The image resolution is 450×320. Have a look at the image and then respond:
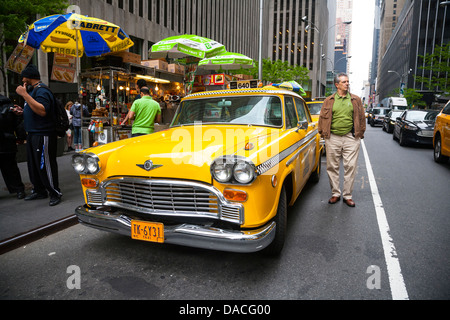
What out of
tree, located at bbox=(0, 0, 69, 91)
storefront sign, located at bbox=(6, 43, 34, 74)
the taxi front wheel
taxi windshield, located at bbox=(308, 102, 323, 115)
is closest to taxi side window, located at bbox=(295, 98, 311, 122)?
the taxi front wheel

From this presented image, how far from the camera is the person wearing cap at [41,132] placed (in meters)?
4.81

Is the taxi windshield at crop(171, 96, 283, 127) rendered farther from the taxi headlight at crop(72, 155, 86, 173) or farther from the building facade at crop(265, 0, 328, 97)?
the building facade at crop(265, 0, 328, 97)

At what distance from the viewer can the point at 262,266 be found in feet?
10.4

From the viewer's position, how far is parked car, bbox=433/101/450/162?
819 centimetres

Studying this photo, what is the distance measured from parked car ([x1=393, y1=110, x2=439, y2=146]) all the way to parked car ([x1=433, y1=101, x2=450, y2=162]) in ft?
9.79

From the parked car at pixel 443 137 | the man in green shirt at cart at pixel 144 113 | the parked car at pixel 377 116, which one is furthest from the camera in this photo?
the parked car at pixel 377 116

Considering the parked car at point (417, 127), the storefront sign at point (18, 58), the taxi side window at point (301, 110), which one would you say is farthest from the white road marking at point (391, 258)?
the parked car at point (417, 127)

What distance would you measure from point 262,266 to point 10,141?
460cm

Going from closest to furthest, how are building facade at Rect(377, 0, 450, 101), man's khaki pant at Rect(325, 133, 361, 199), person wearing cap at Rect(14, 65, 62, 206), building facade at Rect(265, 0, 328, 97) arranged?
1. person wearing cap at Rect(14, 65, 62, 206)
2. man's khaki pant at Rect(325, 133, 361, 199)
3. building facade at Rect(377, 0, 450, 101)
4. building facade at Rect(265, 0, 328, 97)

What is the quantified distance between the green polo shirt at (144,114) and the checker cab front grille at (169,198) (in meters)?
2.94

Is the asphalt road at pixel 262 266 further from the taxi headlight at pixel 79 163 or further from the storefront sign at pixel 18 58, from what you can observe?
the storefront sign at pixel 18 58

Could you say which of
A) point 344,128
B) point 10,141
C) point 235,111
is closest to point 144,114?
point 10,141

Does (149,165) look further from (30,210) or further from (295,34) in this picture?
(295,34)

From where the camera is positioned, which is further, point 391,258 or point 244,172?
point 391,258
